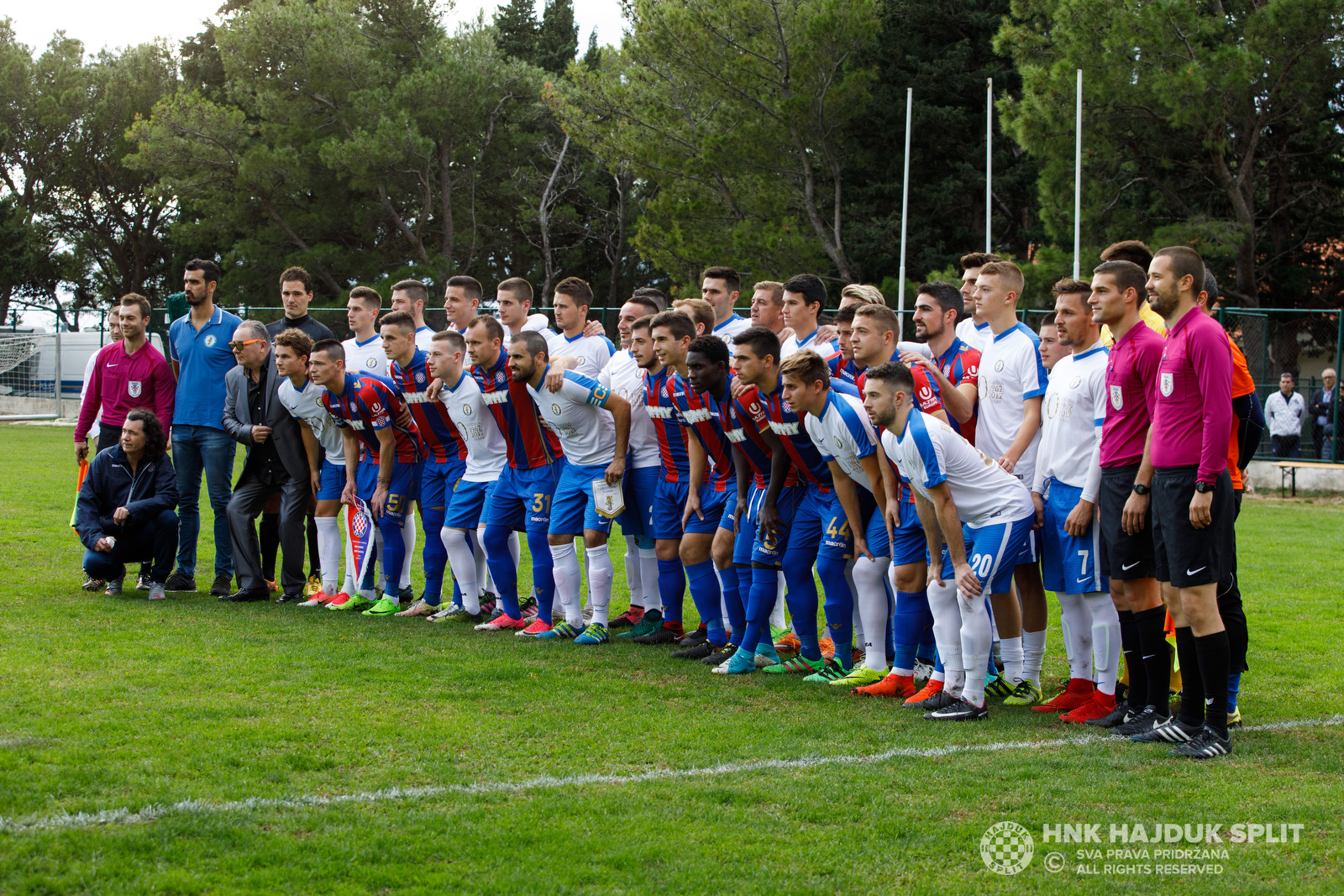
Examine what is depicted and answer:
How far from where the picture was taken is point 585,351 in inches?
321

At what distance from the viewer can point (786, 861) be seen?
12.1 ft

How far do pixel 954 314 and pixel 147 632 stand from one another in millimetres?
5390

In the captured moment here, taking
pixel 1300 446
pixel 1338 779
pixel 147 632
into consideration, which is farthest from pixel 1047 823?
pixel 1300 446

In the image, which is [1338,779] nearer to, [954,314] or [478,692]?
[954,314]

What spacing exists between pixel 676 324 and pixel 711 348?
0.40 metres

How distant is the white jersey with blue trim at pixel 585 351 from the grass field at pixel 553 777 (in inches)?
81.1

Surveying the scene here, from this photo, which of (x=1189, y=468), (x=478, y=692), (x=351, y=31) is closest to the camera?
(x=1189, y=468)

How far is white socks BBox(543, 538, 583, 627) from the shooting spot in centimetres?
762

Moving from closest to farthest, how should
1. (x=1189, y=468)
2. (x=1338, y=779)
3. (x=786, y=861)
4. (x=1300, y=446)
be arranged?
(x=786, y=861) < (x=1338, y=779) < (x=1189, y=468) < (x=1300, y=446)

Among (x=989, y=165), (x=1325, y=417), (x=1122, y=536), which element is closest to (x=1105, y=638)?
(x=1122, y=536)

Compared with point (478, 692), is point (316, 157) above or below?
above

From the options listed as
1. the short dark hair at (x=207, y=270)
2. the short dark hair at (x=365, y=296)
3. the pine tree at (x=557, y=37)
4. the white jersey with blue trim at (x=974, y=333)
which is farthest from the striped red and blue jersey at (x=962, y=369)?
the pine tree at (x=557, y=37)

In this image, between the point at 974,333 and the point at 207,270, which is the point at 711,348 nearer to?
the point at 974,333

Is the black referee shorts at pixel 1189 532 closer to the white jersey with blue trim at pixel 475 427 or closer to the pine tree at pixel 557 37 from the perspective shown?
the white jersey with blue trim at pixel 475 427
